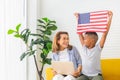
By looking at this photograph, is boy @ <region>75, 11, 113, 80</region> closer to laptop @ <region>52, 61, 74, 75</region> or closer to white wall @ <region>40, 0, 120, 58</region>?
laptop @ <region>52, 61, 74, 75</region>

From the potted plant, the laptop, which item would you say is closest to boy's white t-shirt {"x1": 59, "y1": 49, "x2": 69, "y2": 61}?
the laptop

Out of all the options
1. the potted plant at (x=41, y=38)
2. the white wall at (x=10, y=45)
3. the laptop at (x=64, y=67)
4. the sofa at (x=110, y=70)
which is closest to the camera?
the laptop at (x=64, y=67)

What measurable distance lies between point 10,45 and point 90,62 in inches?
49.3

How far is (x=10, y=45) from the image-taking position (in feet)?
9.80

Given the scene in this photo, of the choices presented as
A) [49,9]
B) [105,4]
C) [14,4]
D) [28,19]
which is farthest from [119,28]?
[14,4]

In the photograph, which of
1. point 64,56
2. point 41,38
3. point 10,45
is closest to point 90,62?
point 64,56

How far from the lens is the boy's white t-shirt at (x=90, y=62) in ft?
6.99

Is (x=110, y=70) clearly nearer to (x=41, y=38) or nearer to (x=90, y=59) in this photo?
(x=90, y=59)

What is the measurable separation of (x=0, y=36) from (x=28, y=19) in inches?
16.4

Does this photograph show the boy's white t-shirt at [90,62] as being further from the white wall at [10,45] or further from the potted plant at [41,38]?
the white wall at [10,45]

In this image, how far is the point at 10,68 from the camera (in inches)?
118

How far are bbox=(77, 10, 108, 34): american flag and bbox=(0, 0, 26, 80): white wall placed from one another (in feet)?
3.37

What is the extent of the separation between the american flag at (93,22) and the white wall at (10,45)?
103 cm

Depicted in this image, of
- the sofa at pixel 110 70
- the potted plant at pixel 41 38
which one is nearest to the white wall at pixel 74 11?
the potted plant at pixel 41 38
